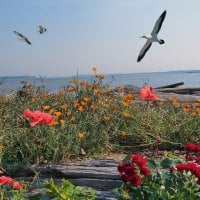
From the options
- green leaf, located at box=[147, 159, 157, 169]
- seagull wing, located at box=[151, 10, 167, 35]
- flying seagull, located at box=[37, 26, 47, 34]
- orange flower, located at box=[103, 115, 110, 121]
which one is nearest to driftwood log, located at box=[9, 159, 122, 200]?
green leaf, located at box=[147, 159, 157, 169]

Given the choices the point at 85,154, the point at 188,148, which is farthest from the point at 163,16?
the point at 188,148

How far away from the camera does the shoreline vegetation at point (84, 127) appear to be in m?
5.63

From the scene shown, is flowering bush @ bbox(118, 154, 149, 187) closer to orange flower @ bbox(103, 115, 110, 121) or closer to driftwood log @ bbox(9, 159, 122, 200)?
driftwood log @ bbox(9, 159, 122, 200)

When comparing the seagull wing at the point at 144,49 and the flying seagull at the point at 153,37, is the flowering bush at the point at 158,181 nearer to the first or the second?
the flying seagull at the point at 153,37

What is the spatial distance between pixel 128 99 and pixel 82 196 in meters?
3.36

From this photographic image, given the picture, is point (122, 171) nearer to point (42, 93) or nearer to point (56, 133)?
point (56, 133)

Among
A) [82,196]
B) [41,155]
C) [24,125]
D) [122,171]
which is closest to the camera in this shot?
[122,171]

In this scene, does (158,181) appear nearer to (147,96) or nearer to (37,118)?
(37,118)

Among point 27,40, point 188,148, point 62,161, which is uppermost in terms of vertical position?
point 27,40

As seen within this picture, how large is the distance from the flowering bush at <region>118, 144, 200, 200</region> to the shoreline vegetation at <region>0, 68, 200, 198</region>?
4.26ft

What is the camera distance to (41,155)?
558 centimetres

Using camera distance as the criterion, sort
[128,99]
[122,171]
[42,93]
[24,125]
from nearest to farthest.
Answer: [122,171], [24,125], [128,99], [42,93]

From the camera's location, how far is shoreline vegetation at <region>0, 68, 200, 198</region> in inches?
222

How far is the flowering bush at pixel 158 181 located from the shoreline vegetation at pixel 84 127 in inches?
51.1
